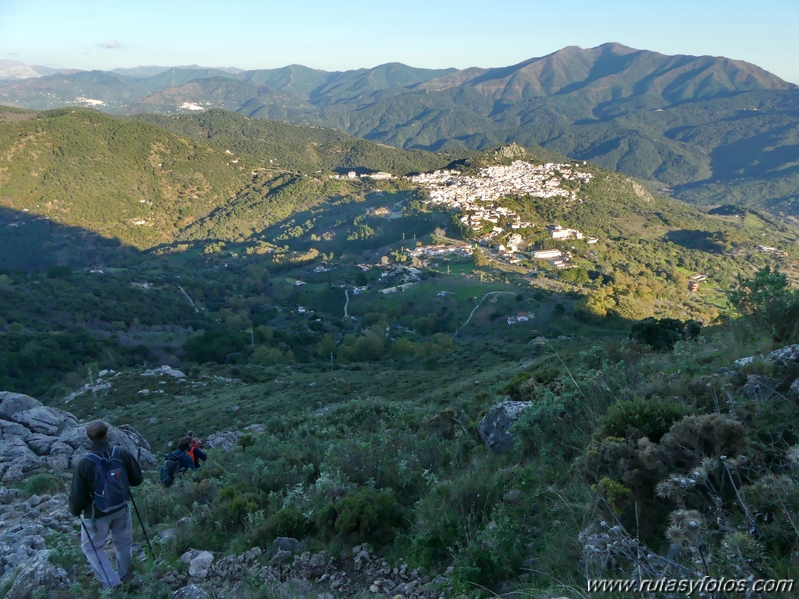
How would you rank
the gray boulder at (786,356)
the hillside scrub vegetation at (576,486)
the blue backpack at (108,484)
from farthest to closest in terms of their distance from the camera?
the blue backpack at (108,484)
the gray boulder at (786,356)
the hillside scrub vegetation at (576,486)

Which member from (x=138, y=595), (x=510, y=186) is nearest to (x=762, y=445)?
(x=138, y=595)

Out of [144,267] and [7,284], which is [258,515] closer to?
[7,284]

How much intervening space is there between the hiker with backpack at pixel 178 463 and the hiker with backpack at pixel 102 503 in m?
3.27

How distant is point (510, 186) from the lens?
111 m

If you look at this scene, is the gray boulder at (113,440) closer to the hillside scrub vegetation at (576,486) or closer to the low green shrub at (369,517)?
the hillside scrub vegetation at (576,486)

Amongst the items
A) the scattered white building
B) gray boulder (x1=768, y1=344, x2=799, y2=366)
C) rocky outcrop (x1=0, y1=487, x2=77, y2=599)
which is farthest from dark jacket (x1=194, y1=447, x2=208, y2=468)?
the scattered white building

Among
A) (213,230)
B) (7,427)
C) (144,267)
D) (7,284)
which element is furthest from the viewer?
(213,230)

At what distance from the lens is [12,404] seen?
12.7 meters

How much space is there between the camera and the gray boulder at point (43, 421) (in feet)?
38.4

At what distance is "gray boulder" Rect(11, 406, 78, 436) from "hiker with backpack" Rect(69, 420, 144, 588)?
8448mm

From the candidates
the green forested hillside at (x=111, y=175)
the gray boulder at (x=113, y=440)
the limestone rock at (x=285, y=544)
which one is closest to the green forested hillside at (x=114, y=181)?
the green forested hillside at (x=111, y=175)

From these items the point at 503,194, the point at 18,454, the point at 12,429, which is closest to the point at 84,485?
→ the point at 18,454

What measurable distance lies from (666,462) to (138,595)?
4014 mm

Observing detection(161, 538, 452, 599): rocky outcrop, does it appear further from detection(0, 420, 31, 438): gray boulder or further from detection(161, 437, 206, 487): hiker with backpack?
detection(0, 420, 31, 438): gray boulder
